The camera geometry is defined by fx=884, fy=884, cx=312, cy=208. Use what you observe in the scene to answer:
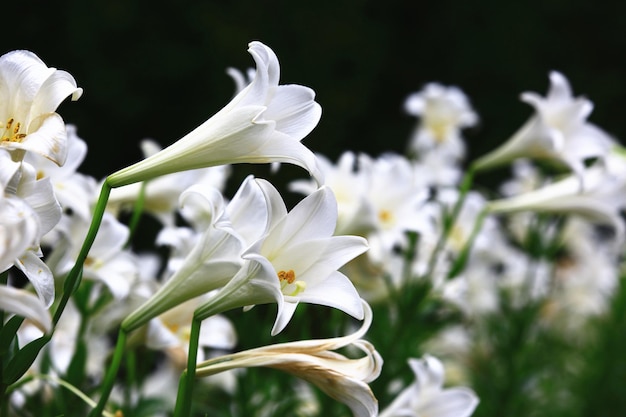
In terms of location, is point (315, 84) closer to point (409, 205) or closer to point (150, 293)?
point (409, 205)

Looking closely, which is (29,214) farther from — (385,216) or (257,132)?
(385,216)

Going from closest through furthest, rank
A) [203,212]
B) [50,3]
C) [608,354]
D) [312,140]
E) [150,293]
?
[150,293], [203,212], [608,354], [50,3], [312,140]

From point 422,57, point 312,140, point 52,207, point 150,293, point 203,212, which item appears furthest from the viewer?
point 422,57

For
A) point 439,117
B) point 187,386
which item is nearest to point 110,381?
point 187,386

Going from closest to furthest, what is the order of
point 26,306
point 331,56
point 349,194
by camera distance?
point 26,306 → point 349,194 → point 331,56

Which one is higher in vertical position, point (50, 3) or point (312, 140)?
point (50, 3)

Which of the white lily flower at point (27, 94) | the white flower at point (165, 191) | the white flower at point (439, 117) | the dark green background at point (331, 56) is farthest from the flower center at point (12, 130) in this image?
the dark green background at point (331, 56)

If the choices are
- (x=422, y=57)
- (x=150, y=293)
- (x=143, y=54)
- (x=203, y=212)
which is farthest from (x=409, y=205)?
(x=422, y=57)
